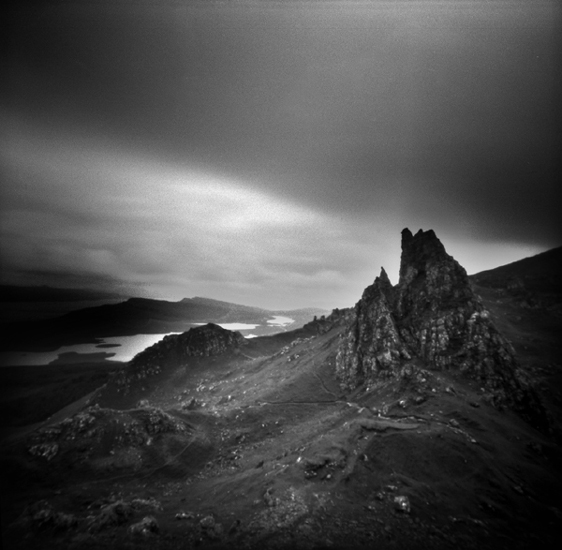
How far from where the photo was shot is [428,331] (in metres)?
65.8

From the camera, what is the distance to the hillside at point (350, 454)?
24422 mm

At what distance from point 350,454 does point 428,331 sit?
4254 centimetres

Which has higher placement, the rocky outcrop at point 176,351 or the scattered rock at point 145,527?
the rocky outcrop at point 176,351

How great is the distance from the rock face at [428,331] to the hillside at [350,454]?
1.21 ft

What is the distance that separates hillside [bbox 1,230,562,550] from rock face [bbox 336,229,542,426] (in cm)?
37

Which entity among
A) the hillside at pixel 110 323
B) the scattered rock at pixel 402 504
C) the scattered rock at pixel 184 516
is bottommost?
the scattered rock at pixel 184 516

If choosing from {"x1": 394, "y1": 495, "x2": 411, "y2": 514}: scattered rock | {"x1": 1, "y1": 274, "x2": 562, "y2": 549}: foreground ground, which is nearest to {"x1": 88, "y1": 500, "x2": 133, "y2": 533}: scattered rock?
{"x1": 1, "y1": 274, "x2": 562, "y2": 549}: foreground ground

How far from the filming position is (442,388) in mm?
52062

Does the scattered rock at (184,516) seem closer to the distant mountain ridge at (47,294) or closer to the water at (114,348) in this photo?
the water at (114,348)

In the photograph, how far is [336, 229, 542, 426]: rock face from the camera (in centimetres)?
5522

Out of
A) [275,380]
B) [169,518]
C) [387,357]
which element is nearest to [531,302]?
[387,357]

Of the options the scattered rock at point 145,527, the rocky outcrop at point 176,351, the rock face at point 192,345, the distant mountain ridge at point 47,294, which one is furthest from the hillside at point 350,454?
the rock face at point 192,345

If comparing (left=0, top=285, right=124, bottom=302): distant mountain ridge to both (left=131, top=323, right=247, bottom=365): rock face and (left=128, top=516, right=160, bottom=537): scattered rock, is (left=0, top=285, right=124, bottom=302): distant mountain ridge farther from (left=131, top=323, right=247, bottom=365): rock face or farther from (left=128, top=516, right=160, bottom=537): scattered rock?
(left=131, top=323, right=247, bottom=365): rock face

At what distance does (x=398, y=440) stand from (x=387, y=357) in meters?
28.7
